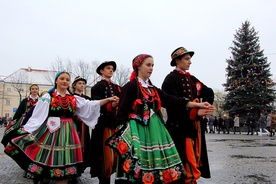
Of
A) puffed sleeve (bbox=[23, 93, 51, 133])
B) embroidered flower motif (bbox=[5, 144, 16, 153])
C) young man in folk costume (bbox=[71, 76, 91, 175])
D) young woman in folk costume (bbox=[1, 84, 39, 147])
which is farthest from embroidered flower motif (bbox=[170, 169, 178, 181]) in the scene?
young woman in folk costume (bbox=[1, 84, 39, 147])

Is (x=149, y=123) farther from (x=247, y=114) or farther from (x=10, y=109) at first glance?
(x=10, y=109)

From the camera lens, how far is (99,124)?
5.38m

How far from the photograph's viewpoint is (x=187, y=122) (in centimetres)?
434

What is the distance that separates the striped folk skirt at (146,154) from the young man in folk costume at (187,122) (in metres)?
0.52

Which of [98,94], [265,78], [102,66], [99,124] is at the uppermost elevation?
[265,78]

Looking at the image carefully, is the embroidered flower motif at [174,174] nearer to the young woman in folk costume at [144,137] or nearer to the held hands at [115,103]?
the young woman in folk costume at [144,137]

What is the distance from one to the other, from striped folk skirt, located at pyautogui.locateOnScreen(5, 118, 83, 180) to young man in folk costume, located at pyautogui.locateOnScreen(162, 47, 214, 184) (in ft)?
4.75

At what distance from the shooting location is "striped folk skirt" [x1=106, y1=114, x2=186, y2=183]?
11.6 feet

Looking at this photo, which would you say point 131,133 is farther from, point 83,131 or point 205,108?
point 83,131

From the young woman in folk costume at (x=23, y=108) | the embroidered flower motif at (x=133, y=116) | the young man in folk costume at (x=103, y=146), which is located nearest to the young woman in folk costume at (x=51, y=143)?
the young man in folk costume at (x=103, y=146)

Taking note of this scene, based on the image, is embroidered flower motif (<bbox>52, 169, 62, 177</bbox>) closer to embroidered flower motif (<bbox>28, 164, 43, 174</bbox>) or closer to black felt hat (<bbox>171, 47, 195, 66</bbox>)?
embroidered flower motif (<bbox>28, 164, 43, 174</bbox>)

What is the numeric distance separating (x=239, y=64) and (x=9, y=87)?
66562 millimetres

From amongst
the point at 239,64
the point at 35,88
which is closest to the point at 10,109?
the point at 239,64

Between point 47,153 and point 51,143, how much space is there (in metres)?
0.15
